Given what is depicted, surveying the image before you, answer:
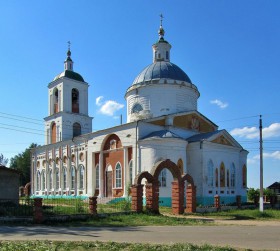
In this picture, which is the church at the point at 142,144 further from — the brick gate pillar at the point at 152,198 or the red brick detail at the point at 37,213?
the red brick detail at the point at 37,213

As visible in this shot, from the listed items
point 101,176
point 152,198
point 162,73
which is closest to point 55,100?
point 101,176

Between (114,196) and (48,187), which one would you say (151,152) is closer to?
(114,196)

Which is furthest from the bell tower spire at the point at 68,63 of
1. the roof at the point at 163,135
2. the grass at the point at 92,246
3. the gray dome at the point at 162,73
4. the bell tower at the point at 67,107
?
the grass at the point at 92,246

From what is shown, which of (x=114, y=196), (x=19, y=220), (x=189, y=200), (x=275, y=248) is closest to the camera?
(x=275, y=248)

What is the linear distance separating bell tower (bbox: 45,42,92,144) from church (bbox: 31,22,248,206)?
3.9 inches

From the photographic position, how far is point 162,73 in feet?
111

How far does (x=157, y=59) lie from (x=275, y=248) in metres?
28.6

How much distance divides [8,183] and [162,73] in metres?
16.2

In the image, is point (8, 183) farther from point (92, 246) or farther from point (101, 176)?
point (92, 246)

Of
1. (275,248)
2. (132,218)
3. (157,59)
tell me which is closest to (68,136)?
(157,59)

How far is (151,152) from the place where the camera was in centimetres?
2761

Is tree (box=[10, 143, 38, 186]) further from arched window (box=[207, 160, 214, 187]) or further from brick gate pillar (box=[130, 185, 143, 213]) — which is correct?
brick gate pillar (box=[130, 185, 143, 213])

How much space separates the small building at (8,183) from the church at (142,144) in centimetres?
798

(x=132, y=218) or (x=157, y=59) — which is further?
(x=157, y=59)
